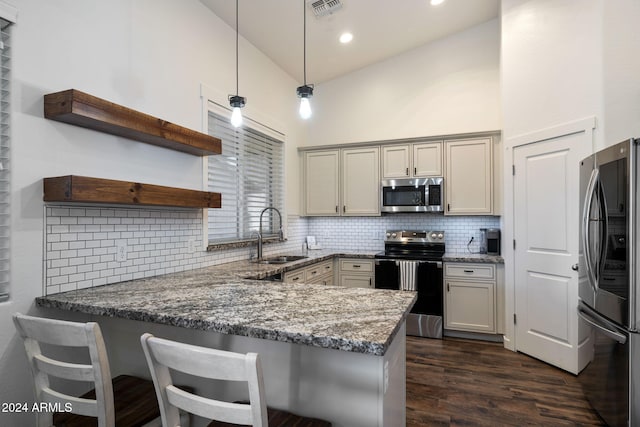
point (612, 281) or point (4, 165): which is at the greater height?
point (4, 165)

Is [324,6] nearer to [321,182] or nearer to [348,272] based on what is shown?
[321,182]

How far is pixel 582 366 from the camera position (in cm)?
257

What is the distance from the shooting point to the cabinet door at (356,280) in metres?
4.21

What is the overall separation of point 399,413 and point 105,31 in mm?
2741

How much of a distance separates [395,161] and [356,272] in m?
1.50

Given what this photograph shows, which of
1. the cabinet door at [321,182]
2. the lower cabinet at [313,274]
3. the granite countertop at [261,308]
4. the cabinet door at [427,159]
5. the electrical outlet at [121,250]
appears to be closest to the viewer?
the granite countertop at [261,308]

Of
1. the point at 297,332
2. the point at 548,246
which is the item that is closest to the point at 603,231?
the point at 548,246

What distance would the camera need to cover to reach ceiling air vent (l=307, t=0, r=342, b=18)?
10.4 feet

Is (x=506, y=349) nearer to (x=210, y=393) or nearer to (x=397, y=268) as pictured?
(x=397, y=268)

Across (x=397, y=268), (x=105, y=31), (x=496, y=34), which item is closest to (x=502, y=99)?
(x=496, y=34)

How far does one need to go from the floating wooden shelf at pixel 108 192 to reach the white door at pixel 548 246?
3061 millimetres

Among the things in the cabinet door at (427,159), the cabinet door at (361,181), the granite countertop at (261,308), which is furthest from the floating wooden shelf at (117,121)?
the cabinet door at (427,159)

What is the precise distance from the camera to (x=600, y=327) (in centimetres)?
212

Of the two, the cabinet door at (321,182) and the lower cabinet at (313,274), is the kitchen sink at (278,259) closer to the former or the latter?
the lower cabinet at (313,274)
